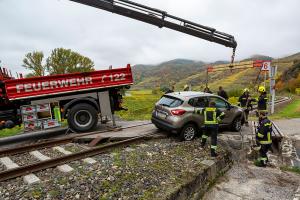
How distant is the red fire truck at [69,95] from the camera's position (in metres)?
8.48

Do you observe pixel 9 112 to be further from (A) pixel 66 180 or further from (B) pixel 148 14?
(B) pixel 148 14

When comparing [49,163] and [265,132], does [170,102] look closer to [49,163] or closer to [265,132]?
[265,132]

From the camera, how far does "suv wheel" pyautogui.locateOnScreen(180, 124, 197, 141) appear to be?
25.6 ft

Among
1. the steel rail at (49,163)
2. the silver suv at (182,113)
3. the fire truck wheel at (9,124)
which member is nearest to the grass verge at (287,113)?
the silver suv at (182,113)

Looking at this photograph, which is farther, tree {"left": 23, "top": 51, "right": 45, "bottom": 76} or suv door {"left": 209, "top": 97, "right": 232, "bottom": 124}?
tree {"left": 23, "top": 51, "right": 45, "bottom": 76}

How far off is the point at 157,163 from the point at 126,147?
5.93 ft

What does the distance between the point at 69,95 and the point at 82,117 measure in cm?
102

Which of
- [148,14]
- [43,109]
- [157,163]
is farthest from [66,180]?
[148,14]

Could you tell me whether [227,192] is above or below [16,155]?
below

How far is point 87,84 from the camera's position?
29.9 feet

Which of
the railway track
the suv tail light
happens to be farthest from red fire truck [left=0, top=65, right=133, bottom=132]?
the suv tail light

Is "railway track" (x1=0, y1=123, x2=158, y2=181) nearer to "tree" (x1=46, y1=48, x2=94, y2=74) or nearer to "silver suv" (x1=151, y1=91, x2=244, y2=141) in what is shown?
"silver suv" (x1=151, y1=91, x2=244, y2=141)

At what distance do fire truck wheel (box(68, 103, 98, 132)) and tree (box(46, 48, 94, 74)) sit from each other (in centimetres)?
2542

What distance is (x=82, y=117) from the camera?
30.4ft
